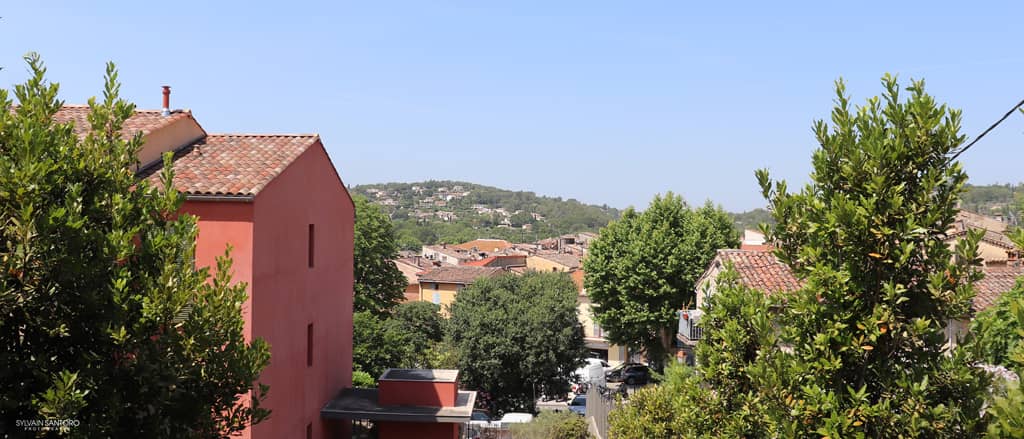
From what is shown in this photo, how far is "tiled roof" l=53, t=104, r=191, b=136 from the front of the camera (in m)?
14.2

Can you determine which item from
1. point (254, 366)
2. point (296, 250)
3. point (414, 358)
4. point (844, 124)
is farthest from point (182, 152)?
point (414, 358)

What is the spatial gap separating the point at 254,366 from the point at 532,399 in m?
32.2

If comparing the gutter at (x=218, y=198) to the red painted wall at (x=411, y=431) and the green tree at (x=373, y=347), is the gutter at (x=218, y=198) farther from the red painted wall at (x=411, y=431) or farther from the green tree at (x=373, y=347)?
the green tree at (x=373, y=347)

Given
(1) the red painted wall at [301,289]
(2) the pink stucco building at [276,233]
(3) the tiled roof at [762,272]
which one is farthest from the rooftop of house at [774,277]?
(2) the pink stucco building at [276,233]

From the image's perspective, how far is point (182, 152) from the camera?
1527cm

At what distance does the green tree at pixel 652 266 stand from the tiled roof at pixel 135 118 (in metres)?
22.3

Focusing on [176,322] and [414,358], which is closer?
[176,322]

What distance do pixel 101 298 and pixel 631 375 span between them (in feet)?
118

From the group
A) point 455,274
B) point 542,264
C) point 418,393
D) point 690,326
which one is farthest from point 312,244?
point 542,264

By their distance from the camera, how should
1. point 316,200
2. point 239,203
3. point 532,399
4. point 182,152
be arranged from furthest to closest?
1. point 532,399
2. point 316,200
3. point 182,152
4. point 239,203

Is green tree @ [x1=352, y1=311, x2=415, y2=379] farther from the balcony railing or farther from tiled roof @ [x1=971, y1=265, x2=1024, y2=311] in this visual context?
tiled roof @ [x1=971, y1=265, x2=1024, y2=311]

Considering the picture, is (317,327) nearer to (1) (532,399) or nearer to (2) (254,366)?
(2) (254,366)

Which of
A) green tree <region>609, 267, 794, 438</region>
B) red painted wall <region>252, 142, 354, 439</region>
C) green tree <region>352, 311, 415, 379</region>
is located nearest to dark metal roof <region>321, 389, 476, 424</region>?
red painted wall <region>252, 142, 354, 439</region>

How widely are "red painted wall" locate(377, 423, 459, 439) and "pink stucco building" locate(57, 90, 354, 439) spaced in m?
1.50
